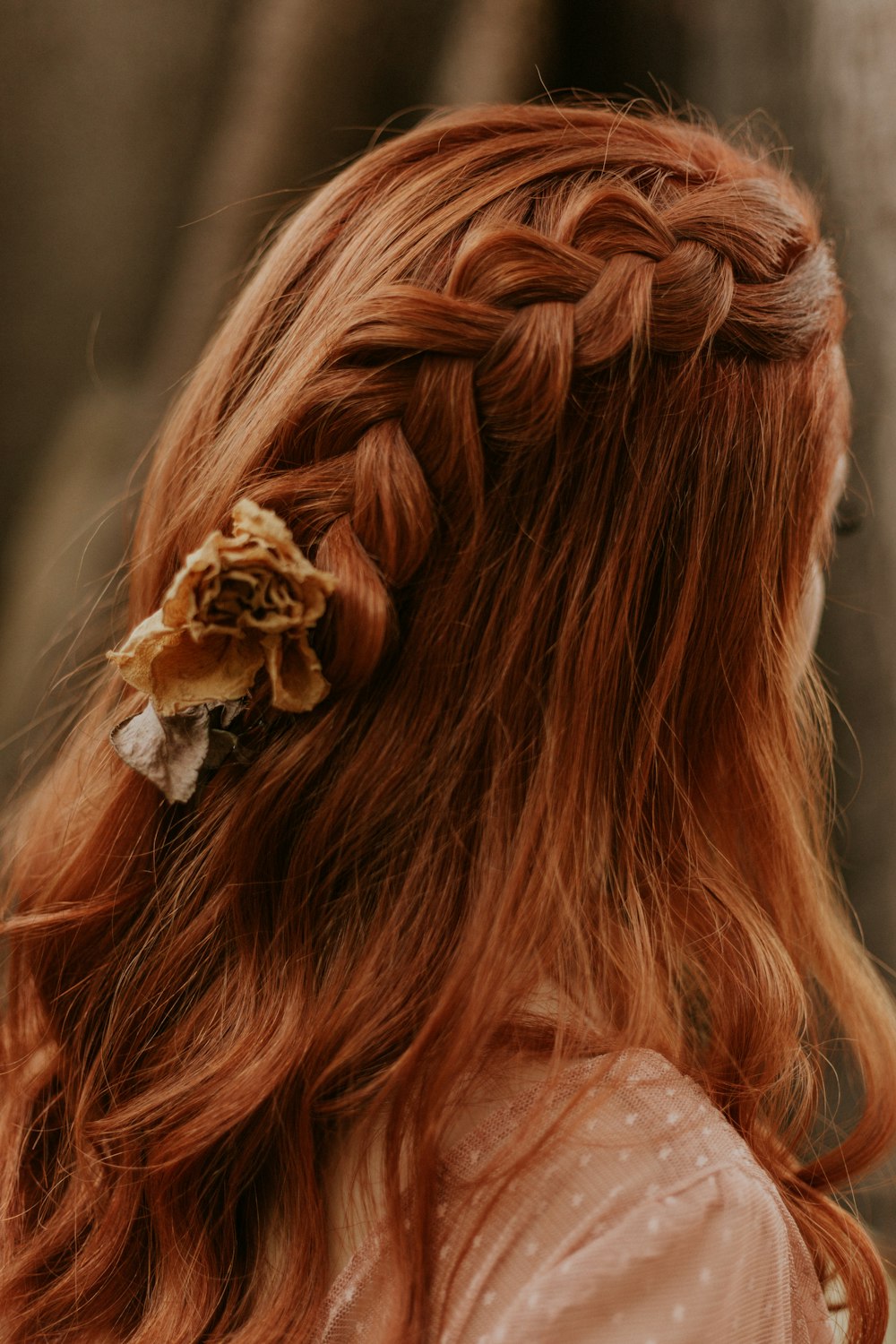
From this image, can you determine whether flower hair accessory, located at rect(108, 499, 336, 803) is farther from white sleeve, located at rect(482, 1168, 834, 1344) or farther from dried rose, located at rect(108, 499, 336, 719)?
Result: white sleeve, located at rect(482, 1168, 834, 1344)

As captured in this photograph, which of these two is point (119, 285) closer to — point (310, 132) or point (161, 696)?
point (310, 132)

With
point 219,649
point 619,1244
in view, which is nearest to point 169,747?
point 219,649

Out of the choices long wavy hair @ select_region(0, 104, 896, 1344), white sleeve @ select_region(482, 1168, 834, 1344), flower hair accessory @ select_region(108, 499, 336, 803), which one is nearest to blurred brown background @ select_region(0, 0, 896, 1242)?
long wavy hair @ select_region(0, 104, 896, 1344)

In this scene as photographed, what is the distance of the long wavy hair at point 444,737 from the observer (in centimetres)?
50

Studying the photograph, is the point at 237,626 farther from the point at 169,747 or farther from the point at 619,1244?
the point at 619,1244

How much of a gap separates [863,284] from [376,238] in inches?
17.2

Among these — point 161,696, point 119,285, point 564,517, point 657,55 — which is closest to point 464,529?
point 564,517

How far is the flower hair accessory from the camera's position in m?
0.45

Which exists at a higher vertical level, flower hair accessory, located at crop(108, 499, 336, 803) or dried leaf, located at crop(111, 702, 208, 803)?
flower hair accessory, located at crop(108, 499, 336, 803)

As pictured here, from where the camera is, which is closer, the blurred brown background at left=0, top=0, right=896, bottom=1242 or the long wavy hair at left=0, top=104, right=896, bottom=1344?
the long wavy hair at left=0, top=104, right=896, bottom=1344

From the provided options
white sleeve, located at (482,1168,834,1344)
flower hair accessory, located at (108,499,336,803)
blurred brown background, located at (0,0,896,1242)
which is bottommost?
white sleeve, located at (482,1168,834,1344)

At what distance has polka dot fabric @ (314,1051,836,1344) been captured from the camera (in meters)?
0.45

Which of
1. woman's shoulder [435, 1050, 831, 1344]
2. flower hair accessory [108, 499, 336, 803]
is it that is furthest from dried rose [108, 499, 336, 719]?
woman's shoulder [435, 1050, 831, 1344]

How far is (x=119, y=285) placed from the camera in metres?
0.82
